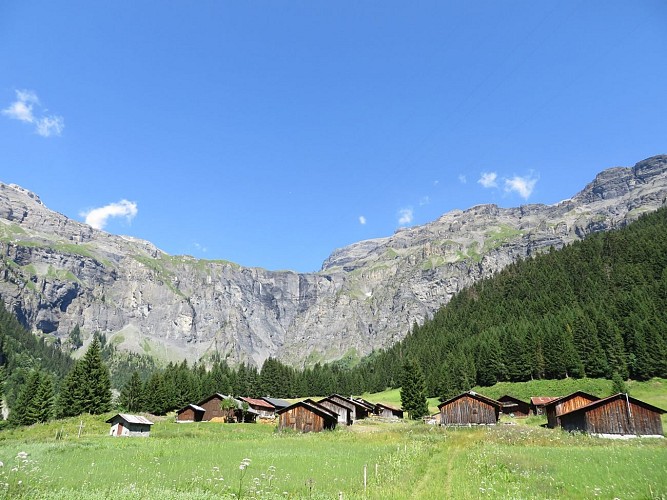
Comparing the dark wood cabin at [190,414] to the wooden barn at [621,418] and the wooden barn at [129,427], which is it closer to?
the wooden barn at [129,427]

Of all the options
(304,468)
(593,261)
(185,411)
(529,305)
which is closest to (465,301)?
(529,305)

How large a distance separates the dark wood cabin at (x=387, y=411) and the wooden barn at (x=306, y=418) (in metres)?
35.2

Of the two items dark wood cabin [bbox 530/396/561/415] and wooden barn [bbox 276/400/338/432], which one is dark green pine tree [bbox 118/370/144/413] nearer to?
wooden barn [bbox 276/400/338/432]

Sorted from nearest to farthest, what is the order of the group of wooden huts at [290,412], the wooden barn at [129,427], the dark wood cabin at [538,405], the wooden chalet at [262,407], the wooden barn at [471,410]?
the wooden barn at [129,427] → the group of wooden huts at [290,412] → the wooden barn at [471,410] → the dark wood cabin at [538,405] → the wooden chalet at [262,407]

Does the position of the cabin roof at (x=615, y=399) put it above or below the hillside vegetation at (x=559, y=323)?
below

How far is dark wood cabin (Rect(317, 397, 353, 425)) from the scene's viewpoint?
246 feet

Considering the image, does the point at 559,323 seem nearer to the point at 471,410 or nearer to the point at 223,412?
the point at 471,410

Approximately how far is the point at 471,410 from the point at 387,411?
33.4 metres

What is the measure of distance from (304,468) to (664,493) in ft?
58.7

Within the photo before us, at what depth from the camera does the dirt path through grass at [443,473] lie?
19144 mm

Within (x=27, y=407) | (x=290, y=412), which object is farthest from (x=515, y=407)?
(x=27, y=407)

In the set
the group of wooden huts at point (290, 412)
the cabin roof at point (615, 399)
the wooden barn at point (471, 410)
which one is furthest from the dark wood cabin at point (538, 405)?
the cabin roof at point (615, 399)

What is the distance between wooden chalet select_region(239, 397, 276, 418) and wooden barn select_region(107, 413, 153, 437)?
112 feet

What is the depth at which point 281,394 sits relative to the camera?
13712 centimetres
